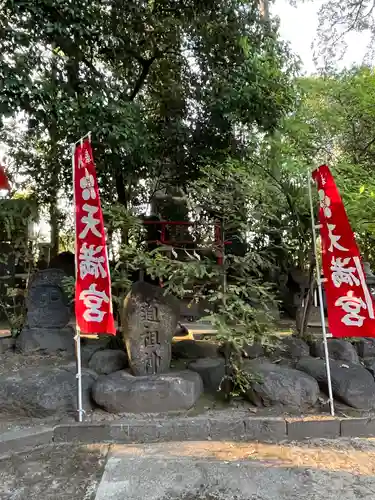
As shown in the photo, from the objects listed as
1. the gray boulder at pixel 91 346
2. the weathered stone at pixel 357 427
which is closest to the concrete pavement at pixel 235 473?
the weathered stone at pixel 357 427

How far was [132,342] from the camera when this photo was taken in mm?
4477

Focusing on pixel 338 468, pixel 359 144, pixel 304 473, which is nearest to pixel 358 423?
pixel 338 468

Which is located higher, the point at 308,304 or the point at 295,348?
the point at 308,304

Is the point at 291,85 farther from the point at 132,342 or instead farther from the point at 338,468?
the point at 338,468

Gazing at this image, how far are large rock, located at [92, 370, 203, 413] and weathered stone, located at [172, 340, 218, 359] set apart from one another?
1.00 m

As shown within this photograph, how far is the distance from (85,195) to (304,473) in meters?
3.32

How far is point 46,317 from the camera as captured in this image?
627cm

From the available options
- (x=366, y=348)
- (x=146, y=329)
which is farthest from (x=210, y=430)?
(x=366, y=348)

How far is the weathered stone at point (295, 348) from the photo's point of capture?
5.32m

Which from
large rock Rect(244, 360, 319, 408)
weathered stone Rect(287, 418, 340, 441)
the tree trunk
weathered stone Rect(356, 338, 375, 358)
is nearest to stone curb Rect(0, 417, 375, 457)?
weathered stone Rect(287, 418, 340, 441)

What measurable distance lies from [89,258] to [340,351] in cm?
337

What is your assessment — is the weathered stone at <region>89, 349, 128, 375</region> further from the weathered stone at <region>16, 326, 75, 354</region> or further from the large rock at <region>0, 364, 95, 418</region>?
the weathered stone at <region>16, 326, 75, 354</region>

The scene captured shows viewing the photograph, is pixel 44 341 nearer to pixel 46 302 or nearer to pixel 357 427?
Result: pixel 46 302

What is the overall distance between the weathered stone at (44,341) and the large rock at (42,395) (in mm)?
1508
